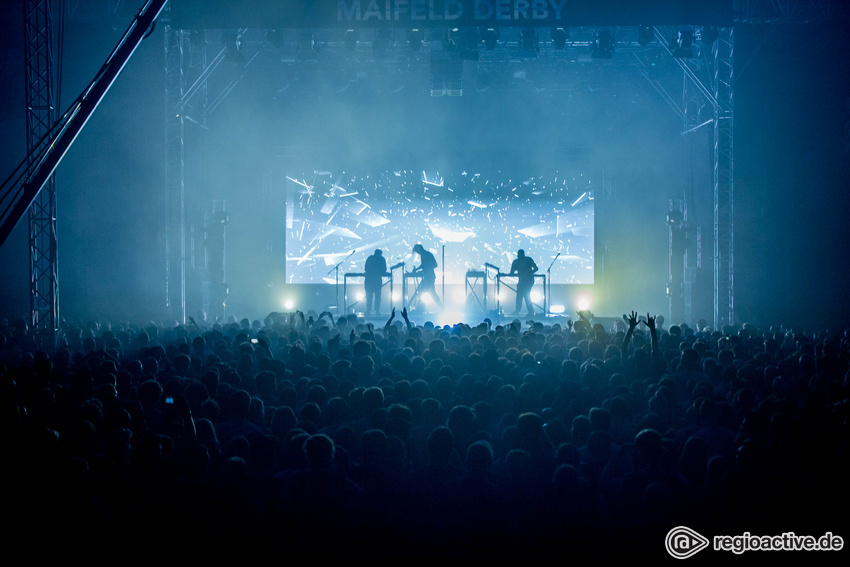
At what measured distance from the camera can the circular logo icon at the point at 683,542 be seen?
9.61ft

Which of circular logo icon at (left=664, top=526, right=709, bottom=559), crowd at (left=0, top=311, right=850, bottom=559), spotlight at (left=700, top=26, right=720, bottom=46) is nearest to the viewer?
circular logo icon at (left=664, top=526, right=709, bottom=559)

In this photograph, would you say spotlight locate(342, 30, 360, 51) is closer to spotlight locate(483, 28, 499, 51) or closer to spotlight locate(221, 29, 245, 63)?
spotlight locate(221, 29, 245, 63)

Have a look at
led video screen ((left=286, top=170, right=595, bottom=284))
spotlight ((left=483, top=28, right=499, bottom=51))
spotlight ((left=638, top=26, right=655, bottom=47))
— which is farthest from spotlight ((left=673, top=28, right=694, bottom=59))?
led video screen ((left=286, top=170, right=595, bottom=284))

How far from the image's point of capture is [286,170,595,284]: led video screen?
57.2 ft

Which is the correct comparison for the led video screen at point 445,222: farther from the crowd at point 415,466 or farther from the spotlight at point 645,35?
the crowd at point 415,466

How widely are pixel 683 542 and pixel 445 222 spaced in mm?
14889

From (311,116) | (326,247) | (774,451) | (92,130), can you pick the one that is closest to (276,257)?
(326,247)

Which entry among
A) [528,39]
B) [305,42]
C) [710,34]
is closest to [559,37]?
[528,39]

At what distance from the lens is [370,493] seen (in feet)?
11.2

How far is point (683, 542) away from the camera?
2979mm

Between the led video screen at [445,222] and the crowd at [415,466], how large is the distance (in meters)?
12.4

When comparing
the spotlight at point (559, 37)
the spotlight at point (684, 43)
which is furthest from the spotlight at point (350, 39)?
the spotlight at point (684, 43)

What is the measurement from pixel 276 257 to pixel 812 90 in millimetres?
14316

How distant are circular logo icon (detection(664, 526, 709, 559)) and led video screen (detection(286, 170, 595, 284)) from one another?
1453cm
